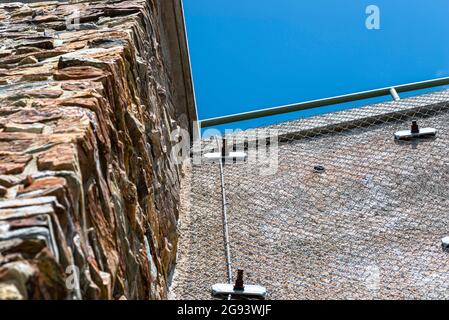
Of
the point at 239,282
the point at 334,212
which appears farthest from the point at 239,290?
the point at 334,212

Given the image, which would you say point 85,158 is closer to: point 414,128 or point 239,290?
point 239,290

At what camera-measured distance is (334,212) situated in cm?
588

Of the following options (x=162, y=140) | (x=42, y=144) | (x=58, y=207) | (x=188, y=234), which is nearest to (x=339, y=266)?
(x=188, y=234)

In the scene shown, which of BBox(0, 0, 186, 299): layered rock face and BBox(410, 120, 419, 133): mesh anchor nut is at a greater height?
BBox(0, 0, 186, 299): layered rock face

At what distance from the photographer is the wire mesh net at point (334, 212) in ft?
16.3

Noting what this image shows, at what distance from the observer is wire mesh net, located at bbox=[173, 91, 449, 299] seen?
4980mm

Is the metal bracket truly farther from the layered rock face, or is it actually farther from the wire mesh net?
the layered rock face

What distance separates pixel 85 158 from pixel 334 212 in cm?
298

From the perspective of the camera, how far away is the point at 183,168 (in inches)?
279

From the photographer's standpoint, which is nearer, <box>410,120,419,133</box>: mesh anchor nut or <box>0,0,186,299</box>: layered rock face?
<box>0,0,186,299</box>: layered rock face

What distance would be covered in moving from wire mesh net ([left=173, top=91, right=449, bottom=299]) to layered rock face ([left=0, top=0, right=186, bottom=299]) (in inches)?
12.6

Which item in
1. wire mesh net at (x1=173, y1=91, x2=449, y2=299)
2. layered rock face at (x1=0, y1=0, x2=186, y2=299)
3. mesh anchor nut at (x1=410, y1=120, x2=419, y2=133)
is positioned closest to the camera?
layered rock face at (x1=0, y1=0, x2=186, y2=299)

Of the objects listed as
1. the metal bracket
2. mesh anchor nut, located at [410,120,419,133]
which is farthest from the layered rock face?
mesh anchor nut, located at [410,120,419,133]
